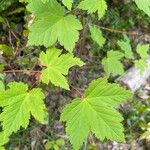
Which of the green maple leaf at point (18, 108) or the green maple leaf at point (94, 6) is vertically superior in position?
the green maple leaf at point (94, 6)

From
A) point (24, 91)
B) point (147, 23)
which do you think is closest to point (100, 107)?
point (24, 91)

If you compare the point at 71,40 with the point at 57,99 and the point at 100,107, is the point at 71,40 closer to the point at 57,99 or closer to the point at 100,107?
the point at 100,107

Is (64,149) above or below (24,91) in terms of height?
below

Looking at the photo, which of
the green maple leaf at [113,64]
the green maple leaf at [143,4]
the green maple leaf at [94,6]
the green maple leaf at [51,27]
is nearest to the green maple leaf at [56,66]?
the green maple leaf at [51,27]

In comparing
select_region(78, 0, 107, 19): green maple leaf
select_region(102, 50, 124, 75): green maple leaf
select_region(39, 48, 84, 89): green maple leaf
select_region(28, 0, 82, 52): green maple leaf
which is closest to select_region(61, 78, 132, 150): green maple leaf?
select_region(39, 48, 84, 89): green maple leaf

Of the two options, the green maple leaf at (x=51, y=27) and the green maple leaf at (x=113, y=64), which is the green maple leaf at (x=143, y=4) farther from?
the green maple leaf at (x=113, y=64)

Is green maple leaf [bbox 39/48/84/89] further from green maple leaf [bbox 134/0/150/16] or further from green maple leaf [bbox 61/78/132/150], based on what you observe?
green maple leaf [bbox 134/0/150/16]
